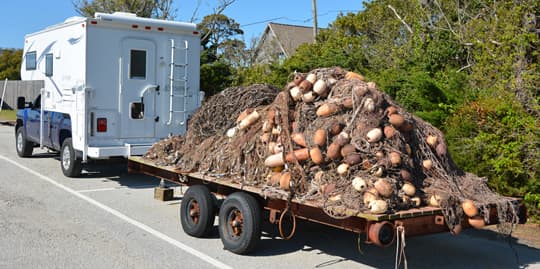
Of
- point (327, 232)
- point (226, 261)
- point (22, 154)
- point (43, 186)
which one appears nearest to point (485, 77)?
point (327, 232)

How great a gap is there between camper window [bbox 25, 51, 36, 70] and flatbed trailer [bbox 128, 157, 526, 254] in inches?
248

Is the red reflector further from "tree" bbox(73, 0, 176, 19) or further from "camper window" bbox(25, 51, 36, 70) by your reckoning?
"tree" bbox(73, 0, 176, 19)

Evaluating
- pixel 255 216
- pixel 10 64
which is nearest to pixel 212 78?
pixel 255 216

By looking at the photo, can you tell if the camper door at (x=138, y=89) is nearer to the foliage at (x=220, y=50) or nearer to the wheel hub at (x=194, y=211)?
the wheel hub at (x=194, y=211)

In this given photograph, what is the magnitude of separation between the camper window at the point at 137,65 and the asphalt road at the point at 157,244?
2568mm

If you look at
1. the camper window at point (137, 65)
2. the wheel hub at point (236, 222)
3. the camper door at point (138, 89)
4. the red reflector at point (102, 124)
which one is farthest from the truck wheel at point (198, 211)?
the camper window at point (137, 65)

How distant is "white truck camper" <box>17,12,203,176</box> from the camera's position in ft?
36.4

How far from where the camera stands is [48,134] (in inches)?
517

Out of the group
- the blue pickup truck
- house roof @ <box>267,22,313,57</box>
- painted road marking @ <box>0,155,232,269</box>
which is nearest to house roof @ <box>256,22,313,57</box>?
house roof @ <box>267,22,313,57</box>

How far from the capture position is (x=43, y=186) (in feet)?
37.0

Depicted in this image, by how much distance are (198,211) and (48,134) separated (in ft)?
22.0

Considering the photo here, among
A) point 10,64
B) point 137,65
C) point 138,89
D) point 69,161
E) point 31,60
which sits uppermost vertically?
point 10,64

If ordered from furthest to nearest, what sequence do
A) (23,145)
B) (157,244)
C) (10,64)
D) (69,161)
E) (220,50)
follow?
(10,64)
(220,50)
(23,145)
(69,161)
(157,244)

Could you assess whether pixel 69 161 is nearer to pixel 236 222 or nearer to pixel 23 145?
pixel 23 145
